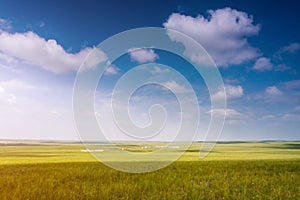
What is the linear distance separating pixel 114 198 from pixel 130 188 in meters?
1.82

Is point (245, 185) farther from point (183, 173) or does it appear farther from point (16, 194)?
point (16, 194)

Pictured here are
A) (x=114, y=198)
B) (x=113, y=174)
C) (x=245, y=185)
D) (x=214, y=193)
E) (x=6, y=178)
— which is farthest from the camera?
(x=113, y=174)

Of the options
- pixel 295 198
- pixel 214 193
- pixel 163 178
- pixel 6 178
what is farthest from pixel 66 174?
pixel 295 198

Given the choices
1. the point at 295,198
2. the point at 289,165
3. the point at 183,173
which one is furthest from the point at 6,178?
the point at 289,165

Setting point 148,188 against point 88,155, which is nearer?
point 148,188

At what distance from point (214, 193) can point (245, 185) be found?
2473 millimetres

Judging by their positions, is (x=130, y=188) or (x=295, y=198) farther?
(x=130, y=188)

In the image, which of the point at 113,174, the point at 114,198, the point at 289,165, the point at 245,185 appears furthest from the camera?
the point at 289,165

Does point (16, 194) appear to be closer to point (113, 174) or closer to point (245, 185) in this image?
point (113, 174)

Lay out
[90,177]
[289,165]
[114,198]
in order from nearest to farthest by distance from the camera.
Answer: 1. [114,198]
2. [90,177]
3. [289,165]

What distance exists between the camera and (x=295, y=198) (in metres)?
13.4

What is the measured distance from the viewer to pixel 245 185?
1586cm

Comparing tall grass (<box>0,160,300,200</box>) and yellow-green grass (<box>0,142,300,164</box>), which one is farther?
yellow-green grass (<box>0,142,300,164</box>)

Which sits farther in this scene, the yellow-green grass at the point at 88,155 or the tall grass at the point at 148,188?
the yellow-green grass at the point at 88,155
